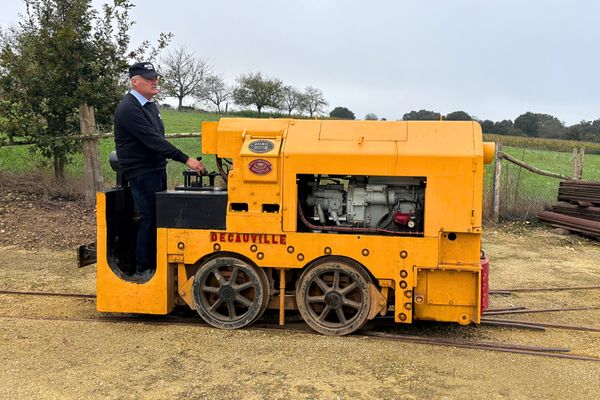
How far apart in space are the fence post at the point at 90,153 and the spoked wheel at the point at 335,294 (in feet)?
22.9

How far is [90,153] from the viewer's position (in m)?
10.5

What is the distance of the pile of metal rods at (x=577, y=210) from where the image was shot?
1091cm

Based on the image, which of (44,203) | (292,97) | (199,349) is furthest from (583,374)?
(292,97)

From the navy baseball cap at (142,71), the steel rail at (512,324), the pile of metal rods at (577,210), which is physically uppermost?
the navy baseball cap at (142,71)

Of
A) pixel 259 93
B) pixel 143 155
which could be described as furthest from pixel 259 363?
pixel 259 93

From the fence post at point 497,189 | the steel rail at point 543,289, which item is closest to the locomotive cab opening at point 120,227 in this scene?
the steel rail at point 543,289

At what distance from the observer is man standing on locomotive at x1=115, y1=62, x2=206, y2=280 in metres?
5.17

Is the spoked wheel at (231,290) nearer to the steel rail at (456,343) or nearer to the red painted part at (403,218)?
the steel rail at (456,343)

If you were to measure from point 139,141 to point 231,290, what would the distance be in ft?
5.29

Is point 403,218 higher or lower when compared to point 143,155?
lower

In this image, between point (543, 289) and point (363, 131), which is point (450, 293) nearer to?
point (363, 131)

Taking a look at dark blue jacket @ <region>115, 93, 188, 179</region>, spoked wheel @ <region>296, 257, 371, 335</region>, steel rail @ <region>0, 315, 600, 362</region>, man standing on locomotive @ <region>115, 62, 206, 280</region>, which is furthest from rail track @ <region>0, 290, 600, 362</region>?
dark blue jacket @ <region>115, 93, 188, 179</region>

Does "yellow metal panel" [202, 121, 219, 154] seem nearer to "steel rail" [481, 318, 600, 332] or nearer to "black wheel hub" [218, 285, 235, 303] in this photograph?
"black wheel hub" [218, 285, 235, 303]

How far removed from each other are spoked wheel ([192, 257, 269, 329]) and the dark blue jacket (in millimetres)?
1034
